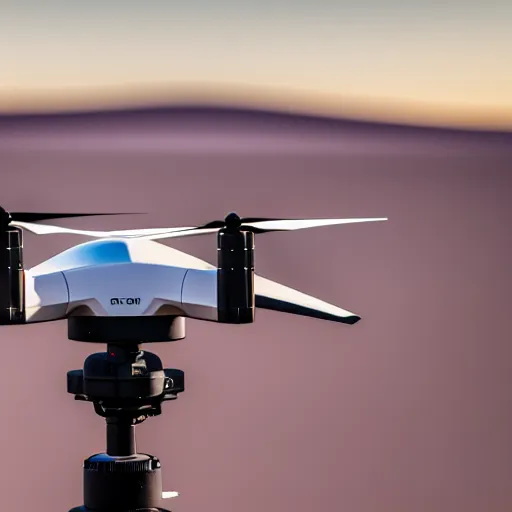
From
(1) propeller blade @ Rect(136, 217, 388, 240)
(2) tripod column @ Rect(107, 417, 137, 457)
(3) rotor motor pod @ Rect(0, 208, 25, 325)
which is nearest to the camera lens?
(3) rotor motor pod @ Rect(0, 208, 25, 325)

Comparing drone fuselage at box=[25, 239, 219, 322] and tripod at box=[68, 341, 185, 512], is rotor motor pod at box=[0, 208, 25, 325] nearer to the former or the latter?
drone fuselage at box=[25, 239, 219, 322]

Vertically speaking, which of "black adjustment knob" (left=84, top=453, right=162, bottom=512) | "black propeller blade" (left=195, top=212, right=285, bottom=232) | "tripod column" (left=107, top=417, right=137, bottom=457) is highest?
"black propeller blade" (left=195, top=212, right=285, bottom=232)

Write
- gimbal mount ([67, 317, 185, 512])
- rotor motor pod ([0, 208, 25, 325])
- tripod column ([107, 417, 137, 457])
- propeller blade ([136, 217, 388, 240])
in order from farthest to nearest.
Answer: tripod column ([107, 417, 137, 457]) → gimbal mount ([67, 317, 185, 512]) → propeller blade ([136, 217, 388, 240]) → rotor motor pod ([0, 208, 25, 325])

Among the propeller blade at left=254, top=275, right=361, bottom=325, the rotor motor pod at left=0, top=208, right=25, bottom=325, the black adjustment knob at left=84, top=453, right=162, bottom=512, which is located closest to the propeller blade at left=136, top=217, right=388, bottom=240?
the propeller blade at left=254, top=275, right=361, bottom=325

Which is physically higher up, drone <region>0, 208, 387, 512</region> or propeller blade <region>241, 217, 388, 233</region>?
propeller blade <region>241, 217, 388, 233</region>

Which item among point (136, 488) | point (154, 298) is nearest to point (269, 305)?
point (154, 298)

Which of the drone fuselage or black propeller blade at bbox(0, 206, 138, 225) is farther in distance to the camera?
the drone fuselage

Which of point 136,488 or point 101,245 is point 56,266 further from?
point 136,488
